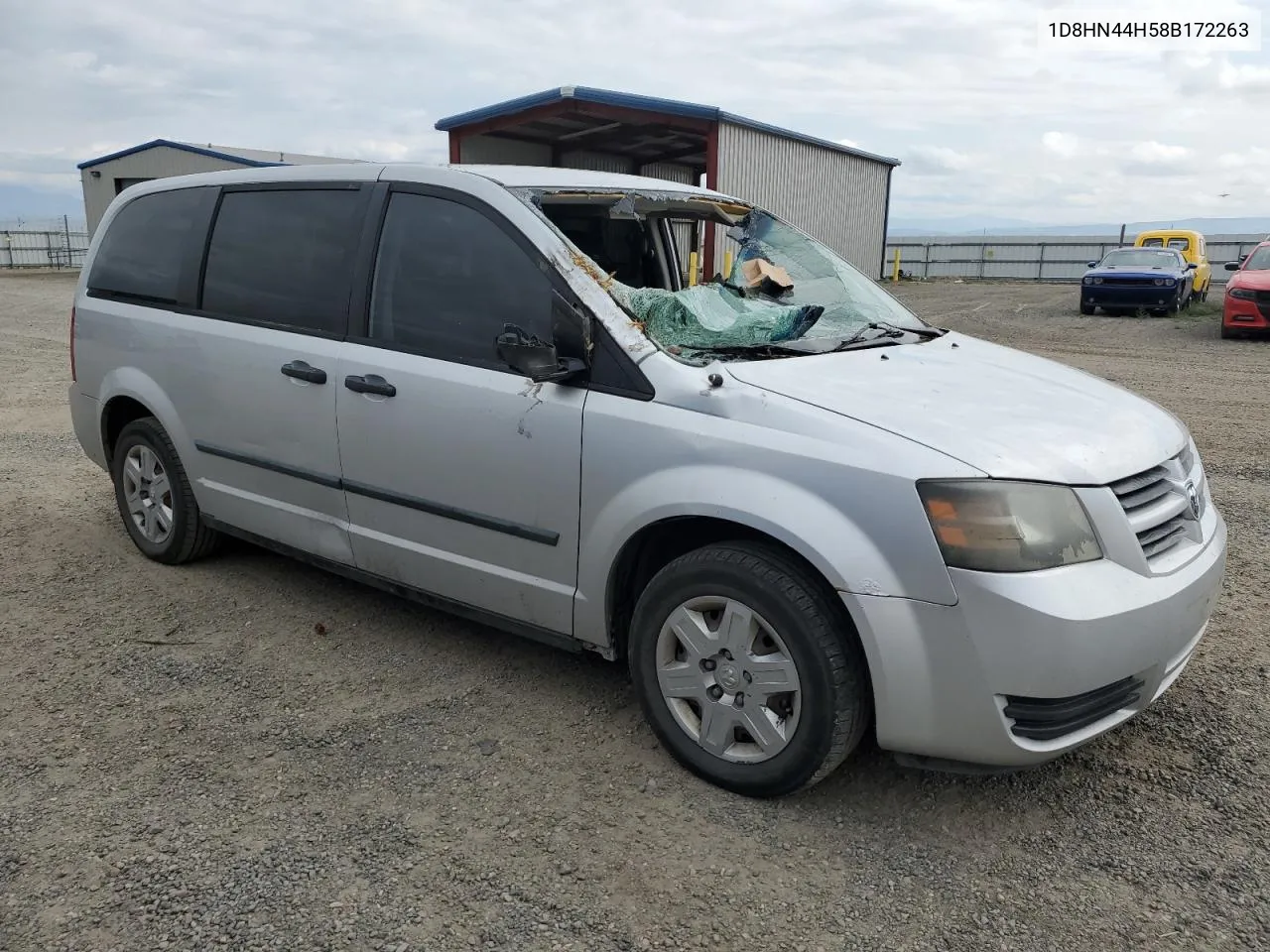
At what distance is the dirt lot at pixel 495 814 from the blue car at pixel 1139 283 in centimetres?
1614

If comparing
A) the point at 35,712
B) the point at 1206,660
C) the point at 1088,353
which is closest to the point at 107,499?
the point at 35,712

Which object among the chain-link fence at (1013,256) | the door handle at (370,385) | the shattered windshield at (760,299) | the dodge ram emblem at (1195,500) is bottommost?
the dodge ram emblem at (1195,500)

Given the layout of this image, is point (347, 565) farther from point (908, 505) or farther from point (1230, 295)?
point (1230, 295)

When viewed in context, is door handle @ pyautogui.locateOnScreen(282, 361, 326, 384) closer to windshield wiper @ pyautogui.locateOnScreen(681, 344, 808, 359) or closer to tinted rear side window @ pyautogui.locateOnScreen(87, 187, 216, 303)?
tinted rear side window @ pyautogui.locateOnScreen(87, 187, 216, 303)

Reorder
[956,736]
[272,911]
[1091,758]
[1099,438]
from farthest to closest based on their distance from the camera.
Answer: [1091,758], [1099,438], [956,736], [272,911]

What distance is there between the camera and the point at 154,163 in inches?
1204

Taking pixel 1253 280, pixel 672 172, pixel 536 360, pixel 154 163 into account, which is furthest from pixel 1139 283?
pixel 154 163

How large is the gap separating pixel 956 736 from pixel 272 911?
1.71 metres

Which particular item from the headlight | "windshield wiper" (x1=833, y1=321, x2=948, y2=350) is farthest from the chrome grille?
"windshield wiper" (x1=833, y1=321, x2=948, y2=350)

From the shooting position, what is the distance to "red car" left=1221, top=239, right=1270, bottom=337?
14422mm

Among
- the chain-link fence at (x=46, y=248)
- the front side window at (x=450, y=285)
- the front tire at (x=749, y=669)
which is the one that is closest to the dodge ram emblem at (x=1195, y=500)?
the front tire at (x=749, y=669)

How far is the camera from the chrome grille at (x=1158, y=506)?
2668 millimetres

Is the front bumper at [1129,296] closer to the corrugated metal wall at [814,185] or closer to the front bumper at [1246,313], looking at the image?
the front bumper at [1246,313]

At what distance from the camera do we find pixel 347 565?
385cm
